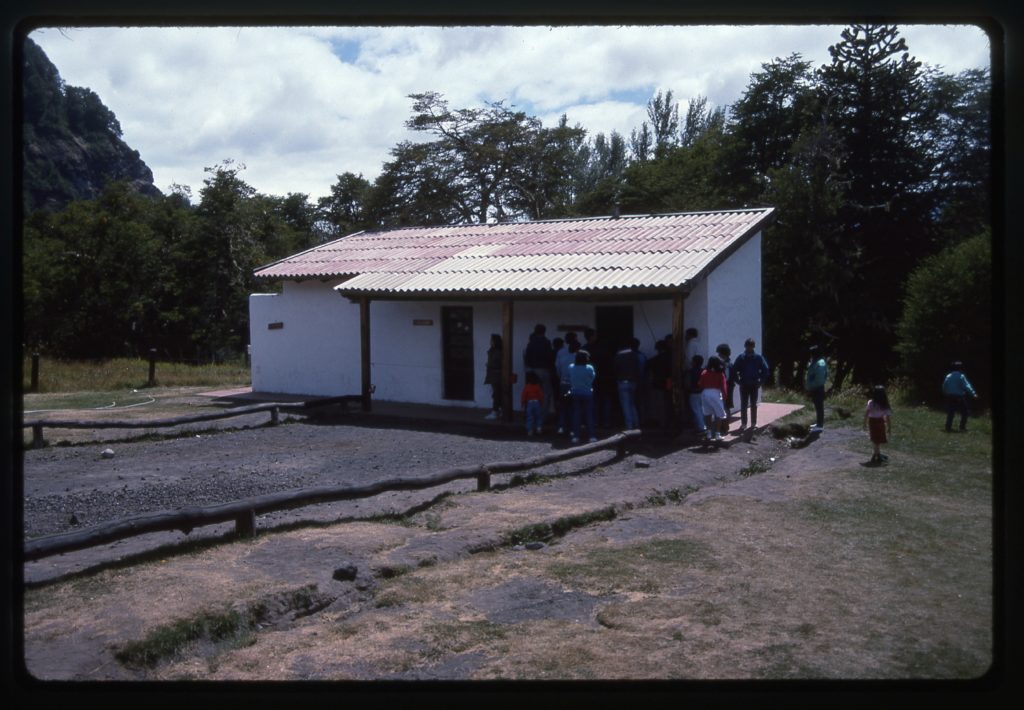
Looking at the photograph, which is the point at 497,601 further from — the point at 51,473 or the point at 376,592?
the point at 51,473

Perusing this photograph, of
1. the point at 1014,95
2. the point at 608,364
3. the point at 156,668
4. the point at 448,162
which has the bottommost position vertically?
the point at 156,668

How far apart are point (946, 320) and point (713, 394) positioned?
248 inches

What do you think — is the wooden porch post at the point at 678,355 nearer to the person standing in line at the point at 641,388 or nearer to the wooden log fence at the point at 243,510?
the person standing in line at the point at 641,388

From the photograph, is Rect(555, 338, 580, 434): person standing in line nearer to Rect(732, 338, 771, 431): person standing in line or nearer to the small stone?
Rect(732, 338, 771, 431): person standing in line

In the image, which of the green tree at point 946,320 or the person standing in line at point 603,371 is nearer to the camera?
the person standing in line at point 603,371

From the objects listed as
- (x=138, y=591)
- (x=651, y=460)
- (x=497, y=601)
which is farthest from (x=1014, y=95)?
(x=651, y=460)

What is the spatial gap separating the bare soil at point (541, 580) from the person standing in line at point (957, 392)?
2647 millimetres

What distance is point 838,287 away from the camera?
2525 cm

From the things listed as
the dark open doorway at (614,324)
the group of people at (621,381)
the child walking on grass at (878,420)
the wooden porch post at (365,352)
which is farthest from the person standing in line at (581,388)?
the wooden porch post at (365,352)

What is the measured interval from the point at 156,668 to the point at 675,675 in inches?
113

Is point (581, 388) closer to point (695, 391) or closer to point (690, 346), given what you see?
point (695, 391)

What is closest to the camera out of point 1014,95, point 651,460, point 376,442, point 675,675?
point 1014,95

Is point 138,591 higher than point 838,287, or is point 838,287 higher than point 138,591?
point 838,287

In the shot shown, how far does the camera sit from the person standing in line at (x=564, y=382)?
46.2 feet
